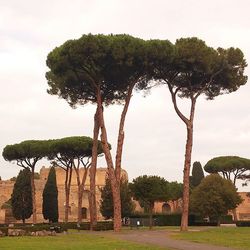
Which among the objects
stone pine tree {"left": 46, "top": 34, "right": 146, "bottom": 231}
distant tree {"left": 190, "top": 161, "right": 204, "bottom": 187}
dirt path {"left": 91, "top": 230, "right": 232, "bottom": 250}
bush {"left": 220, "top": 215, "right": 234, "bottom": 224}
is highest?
stone pine tree {"left": 46, "top": 34, "right": 146, "bottom": 231}

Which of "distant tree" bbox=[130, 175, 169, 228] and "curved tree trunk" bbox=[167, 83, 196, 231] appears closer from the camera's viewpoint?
"curved tree trunk" bbox=[167, 83, 196, 231]

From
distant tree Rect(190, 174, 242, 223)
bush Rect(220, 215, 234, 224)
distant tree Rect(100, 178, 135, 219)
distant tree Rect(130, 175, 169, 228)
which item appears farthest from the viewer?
bush Rect(220, 215, 234, 224)

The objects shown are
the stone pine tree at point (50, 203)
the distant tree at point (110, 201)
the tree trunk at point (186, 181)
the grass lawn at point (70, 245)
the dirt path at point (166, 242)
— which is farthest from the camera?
the stone pine tree at point (50, 203)

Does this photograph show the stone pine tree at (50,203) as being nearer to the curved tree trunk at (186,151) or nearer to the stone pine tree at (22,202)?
the stone pine tree at (22,202)

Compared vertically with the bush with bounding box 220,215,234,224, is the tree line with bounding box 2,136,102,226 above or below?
above

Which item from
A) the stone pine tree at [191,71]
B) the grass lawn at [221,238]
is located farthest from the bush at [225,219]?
the grass lawn at [221,238]

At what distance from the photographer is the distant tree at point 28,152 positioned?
128ft

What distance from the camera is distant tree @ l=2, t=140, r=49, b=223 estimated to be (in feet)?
128

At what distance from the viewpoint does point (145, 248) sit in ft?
46.5

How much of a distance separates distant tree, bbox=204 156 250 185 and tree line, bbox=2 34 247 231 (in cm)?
2452

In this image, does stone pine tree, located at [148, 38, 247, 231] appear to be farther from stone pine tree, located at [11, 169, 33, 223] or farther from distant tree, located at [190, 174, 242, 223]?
stone pine tree, located at [11, 169, 33, 223]

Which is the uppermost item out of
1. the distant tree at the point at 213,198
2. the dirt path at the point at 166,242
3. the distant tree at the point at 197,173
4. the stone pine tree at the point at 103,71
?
the stone pine tree at the point at 103,71

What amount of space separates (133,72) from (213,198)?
45.6 ft

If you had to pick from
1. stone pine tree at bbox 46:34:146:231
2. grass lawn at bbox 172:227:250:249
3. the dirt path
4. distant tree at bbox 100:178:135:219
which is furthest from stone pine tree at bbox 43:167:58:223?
the dirt path
